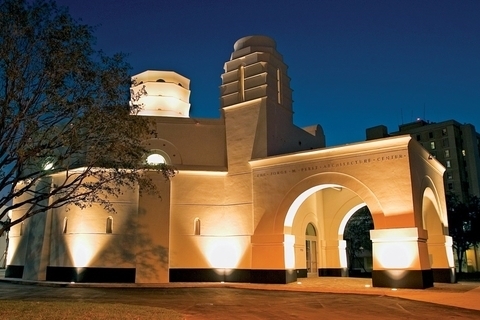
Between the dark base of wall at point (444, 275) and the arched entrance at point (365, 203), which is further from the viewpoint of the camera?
the dark base of wall at point (444, 275)

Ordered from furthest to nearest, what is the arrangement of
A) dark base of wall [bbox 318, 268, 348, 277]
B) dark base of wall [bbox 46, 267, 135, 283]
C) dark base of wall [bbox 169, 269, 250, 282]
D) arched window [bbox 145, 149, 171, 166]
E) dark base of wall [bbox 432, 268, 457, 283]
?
dark base of wall [bbox 318, 268, 348, 277]
arched window [bbox 145, 149, 171, 166]
dark base of wall [bbox 169, 269, 250, 282]
dark base of wall [bbox 46, 267, 135, 283]
dark base of wall [bbox 432, 268, 457, 283]

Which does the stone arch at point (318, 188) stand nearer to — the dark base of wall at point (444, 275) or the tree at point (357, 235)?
the dark base of wall at point (444, 275)

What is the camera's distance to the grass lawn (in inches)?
361

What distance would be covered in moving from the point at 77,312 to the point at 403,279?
1185 centimetres

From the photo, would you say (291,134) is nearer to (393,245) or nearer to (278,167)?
(278,167)

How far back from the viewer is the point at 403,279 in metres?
16.5

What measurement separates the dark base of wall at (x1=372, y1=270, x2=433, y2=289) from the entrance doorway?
6.75 meters

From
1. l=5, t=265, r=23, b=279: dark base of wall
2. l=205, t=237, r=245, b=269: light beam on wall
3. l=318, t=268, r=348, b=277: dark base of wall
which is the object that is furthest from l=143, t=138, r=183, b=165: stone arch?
l=318, t=268, r=348, b=277: dark base of wall

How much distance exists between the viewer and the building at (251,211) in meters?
17.5

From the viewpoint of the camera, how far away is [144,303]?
1261cm

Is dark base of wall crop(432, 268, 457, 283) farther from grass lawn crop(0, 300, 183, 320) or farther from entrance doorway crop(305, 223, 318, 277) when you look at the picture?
grass lawn crop(0, 300, 183, 320)

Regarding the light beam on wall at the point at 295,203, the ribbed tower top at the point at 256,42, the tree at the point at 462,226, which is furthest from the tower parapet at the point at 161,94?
the tree at the point at 462,226

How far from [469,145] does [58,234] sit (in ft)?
190

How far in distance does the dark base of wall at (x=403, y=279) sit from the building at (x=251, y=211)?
4 centimetres
